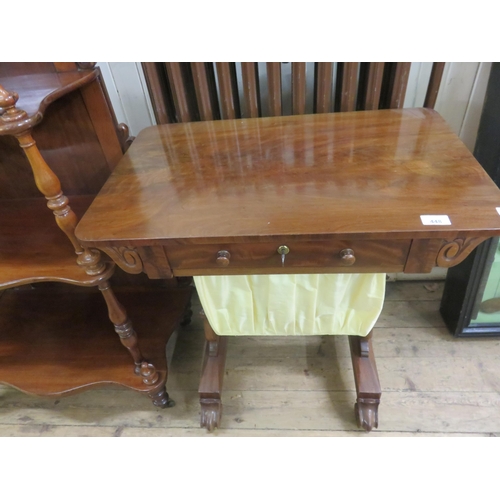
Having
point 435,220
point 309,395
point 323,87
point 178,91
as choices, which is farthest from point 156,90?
point 309,395

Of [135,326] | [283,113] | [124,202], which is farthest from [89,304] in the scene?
[283,113]

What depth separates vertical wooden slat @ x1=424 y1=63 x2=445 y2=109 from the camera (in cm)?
96

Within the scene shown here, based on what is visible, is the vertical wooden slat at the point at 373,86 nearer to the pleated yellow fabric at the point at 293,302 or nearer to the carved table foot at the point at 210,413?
the pleated yellow fabric at the point at 293,302

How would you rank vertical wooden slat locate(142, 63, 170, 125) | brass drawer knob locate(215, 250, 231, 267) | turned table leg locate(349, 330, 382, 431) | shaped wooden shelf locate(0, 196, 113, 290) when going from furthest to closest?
turned table leg locate(349, 330, 382, 431), vertical wooden slat locate(142, 63, 170, 125), shaped wooden shelf locate(0, 196, 113, 290), brass drawer knob locate(215, 250, 231, 267)

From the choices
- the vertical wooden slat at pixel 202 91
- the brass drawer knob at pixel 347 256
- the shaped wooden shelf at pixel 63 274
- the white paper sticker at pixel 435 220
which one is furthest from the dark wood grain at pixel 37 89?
the white paper sticker at pixel 435 220

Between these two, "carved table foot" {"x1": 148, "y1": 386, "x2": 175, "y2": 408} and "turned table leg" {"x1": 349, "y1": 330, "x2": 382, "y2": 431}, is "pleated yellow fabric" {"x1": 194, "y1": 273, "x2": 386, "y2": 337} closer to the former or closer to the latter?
"turned table leg" {"x1": 349, "y1": 330, "x2": 382, "y2": 431}

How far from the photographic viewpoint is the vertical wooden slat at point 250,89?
956 millimetres

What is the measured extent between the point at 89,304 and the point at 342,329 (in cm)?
91

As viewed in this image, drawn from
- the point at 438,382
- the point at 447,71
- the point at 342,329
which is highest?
the point at 447,71

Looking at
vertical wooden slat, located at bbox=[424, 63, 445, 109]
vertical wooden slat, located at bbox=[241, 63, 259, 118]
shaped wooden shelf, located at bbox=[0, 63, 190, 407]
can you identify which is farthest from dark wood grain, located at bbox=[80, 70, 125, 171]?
vertical wooden slat, located at bbox=[424, 63, 445, 109]

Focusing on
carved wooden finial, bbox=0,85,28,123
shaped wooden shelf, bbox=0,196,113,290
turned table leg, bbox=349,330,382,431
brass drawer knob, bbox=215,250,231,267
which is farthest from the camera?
turned table leg, bbox=349,330,382,431

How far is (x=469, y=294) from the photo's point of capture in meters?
1.19

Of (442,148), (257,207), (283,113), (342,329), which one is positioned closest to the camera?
(257,207)

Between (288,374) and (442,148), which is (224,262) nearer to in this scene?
(442,148)
